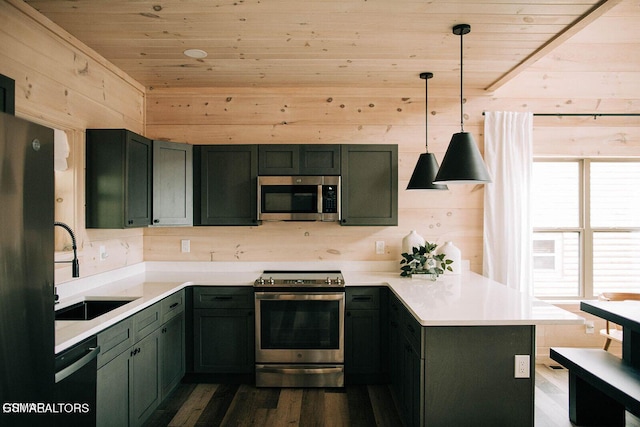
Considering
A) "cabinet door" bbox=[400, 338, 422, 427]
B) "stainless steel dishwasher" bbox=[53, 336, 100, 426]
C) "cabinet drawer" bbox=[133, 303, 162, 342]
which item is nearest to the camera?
"stainless steel dishwasher" bbox=[53, 336, 100, 426]

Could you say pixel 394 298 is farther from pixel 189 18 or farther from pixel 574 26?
pixel 189 18

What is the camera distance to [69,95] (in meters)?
2.63

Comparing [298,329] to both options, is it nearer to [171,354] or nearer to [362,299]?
[362,299]

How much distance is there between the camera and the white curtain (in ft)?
11.9

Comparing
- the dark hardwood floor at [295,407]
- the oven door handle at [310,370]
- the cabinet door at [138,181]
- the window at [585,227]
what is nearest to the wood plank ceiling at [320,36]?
the cabinet door at [138,181]

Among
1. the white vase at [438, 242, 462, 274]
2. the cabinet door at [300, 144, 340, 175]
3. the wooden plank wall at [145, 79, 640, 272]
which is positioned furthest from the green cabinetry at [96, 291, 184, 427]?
the white vase at [438, 242, 462, 274]

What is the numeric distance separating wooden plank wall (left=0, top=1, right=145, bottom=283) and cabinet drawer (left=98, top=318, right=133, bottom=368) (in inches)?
25.0

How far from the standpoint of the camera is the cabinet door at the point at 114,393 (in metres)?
1.98

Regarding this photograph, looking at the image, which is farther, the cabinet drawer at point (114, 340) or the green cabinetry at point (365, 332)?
the green cabinetry at point (365, 332)

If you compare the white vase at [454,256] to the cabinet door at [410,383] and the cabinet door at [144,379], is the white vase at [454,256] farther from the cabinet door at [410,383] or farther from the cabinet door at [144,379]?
the cabinet door at [144,379]

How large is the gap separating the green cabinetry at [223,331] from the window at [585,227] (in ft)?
9.28

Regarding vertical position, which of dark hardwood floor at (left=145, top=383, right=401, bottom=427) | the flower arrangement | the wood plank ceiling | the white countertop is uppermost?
the wood plank ceiling

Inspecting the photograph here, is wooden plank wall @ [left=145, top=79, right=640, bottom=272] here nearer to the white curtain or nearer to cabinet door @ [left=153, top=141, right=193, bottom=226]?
the white curtain

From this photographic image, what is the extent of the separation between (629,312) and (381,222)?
180 cm
